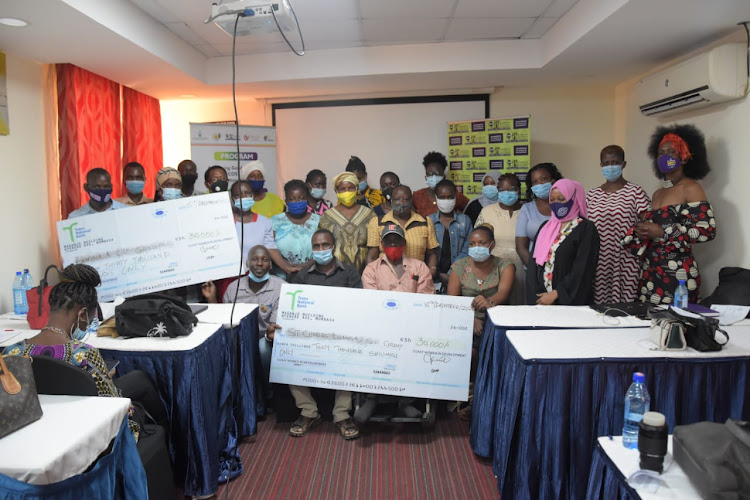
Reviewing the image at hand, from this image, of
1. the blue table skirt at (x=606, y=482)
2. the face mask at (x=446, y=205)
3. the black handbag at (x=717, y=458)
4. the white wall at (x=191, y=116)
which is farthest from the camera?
the white wall at (x=191, y=116)

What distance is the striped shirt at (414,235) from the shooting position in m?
3.97

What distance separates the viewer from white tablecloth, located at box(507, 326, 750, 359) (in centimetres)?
223

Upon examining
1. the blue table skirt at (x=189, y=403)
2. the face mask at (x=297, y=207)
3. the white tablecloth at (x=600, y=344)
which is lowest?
the blue table skirt at (x=189, y=403)

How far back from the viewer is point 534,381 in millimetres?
2184

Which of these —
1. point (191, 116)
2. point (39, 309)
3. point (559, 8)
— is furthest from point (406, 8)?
point (191, 116)

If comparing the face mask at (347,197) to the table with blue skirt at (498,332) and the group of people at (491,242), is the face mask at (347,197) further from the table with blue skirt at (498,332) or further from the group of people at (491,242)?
the table with blue skirt at (498,332)

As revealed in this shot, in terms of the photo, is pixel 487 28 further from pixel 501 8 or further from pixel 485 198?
pixel 485 198

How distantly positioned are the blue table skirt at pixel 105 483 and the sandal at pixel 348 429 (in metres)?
1.58

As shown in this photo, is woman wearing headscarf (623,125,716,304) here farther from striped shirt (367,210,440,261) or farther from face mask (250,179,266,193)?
face mask (250,179,266,193)

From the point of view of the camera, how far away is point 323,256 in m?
3.49

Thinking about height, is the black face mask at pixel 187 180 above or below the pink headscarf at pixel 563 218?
above

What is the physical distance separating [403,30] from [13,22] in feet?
9.89

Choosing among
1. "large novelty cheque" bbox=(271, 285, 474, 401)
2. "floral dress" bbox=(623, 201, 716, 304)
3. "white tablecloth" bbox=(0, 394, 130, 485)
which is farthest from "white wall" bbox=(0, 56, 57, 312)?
"floral dress" bbox=(623, 201, 716, 304)

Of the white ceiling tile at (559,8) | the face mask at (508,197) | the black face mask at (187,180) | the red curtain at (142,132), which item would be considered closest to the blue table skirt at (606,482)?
the face mask at (508,197)
